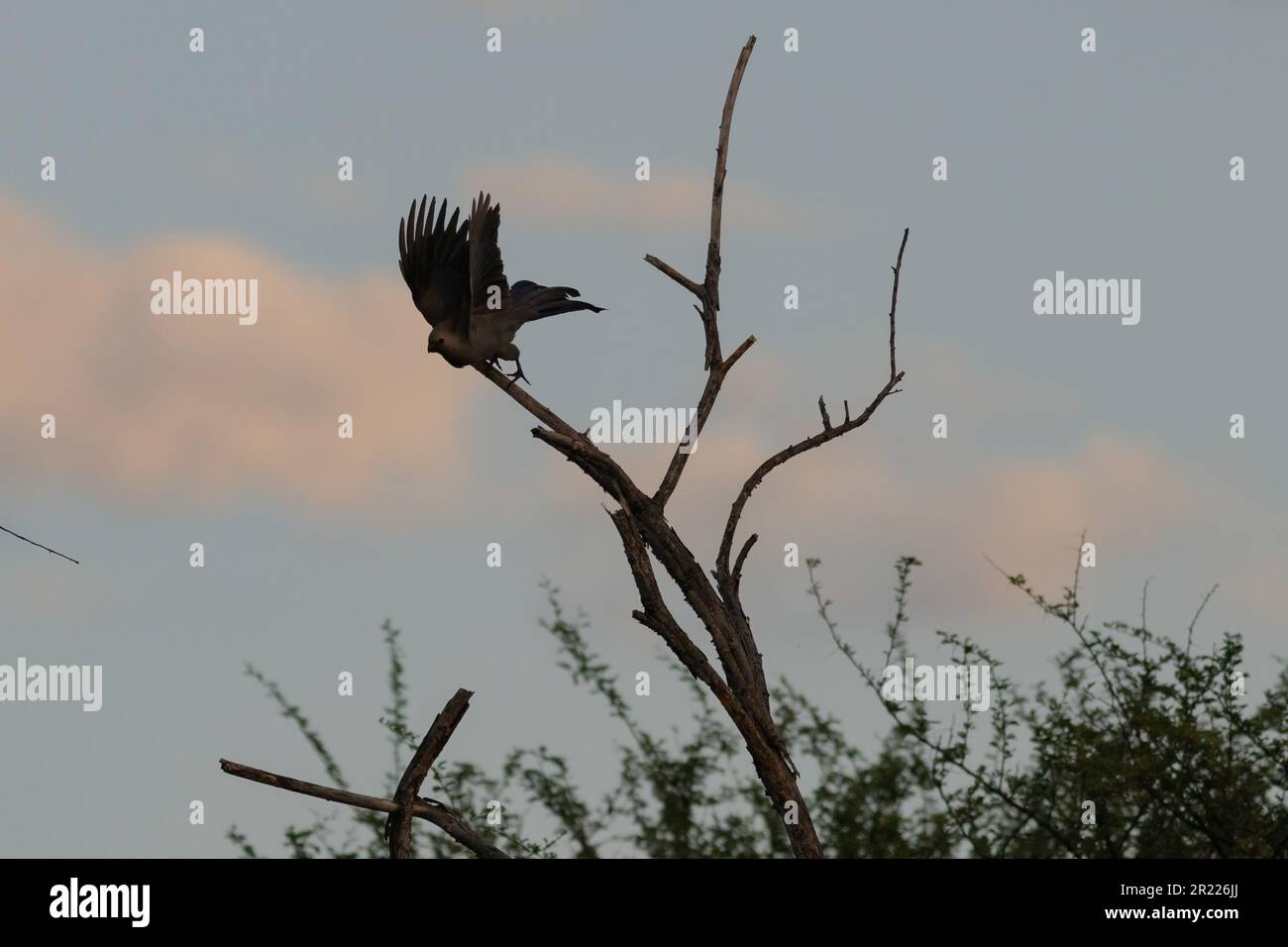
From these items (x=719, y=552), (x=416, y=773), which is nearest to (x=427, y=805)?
(x=416, y=773)

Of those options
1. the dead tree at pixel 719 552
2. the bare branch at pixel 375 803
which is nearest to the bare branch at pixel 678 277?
the dead tree at pixel 719 552

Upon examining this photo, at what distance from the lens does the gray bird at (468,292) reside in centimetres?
Result: 811

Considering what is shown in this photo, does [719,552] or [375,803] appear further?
[719,552]

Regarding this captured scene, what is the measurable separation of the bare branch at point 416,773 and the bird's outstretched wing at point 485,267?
88.0 inches

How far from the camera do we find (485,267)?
26.7ft

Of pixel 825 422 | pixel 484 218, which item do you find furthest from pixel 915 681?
pixel 484 218

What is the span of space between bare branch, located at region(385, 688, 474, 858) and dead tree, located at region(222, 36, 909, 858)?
13cm

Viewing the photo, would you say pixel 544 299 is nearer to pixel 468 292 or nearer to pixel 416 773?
pixel 468 292

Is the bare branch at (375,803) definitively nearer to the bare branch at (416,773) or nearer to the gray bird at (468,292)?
the bare branch at (416,773)

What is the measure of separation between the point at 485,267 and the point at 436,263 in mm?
311

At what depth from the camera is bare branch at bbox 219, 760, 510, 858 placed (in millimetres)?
6270

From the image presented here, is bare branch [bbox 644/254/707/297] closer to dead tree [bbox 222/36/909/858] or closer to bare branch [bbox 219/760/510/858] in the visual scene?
dead tree [bbox 222/36/909/858]


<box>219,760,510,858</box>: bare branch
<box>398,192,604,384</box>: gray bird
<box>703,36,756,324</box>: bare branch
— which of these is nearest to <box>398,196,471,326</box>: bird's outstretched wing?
<box>398,192,604,384</box>: gray bird
